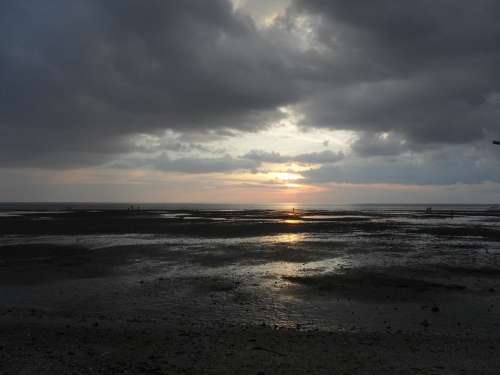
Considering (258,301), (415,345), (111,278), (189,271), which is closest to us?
(415,345)

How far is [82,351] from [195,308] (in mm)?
4434

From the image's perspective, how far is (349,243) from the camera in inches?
1234

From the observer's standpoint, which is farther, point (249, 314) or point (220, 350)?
point (249, 314)

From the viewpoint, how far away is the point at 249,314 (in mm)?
11328

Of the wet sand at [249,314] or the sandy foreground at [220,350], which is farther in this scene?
the wet sand at [249,314]

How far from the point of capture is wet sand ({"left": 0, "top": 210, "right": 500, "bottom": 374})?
7.58 metres

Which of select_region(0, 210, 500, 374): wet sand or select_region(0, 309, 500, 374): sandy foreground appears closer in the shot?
select_region(0, 309, 500, 374): sandy foreground

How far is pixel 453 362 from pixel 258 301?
22.2ft

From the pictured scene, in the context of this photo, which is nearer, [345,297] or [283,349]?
[283,349]

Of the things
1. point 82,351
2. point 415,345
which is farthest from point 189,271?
point 415,345

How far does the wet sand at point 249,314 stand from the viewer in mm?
7578

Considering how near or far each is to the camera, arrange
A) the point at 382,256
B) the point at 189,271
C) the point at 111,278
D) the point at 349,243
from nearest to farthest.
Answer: the point at 111,278 < the point at 189,271 < the point at 382,256 < the point at 349,243

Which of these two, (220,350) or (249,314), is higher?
(220,350)

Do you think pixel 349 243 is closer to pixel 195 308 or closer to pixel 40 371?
pixel 195 308
